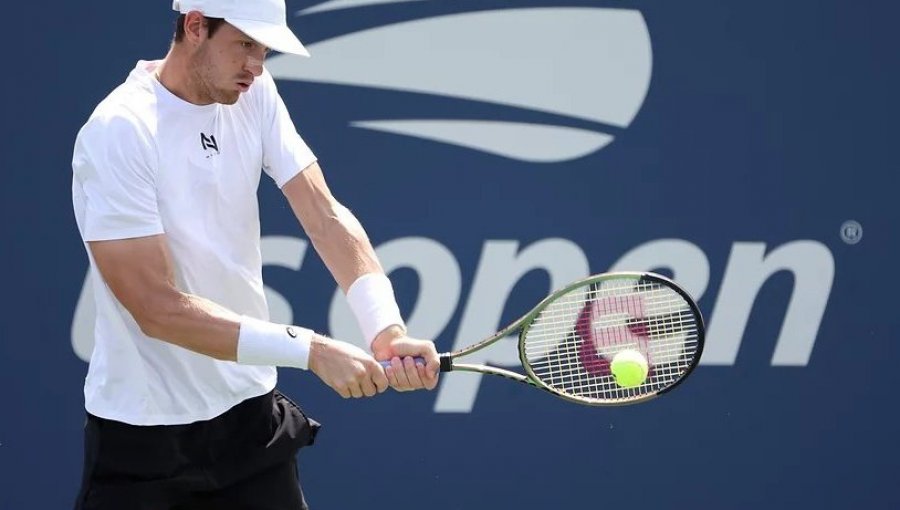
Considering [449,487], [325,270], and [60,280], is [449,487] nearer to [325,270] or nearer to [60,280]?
[325,270]

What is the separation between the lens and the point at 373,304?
3533mm

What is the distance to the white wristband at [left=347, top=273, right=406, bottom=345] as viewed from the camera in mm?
3512

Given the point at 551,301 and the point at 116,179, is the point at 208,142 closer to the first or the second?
the point at 116,179

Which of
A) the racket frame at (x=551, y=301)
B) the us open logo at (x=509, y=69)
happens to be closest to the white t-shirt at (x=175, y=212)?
the racket frame at (x=551, y=301)

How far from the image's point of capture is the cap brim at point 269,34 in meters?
3.31

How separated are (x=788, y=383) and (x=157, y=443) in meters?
2.42

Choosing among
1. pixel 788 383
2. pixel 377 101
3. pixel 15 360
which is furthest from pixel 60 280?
pixel 788 383

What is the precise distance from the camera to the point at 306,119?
490 cm

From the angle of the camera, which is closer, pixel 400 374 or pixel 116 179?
pixel 116 179

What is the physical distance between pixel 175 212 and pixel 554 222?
74.1 inches

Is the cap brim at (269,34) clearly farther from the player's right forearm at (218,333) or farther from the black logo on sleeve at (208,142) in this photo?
the player's right forearm at (218,333)

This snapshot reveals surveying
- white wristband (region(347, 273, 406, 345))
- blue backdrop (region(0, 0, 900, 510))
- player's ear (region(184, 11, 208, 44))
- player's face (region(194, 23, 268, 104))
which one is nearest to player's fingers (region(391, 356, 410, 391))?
white wristband (region(347, 273, 406, 345))

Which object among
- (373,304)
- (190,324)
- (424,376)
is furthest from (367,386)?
(190,324)

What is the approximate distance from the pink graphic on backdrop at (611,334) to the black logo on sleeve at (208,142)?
3.56 ft
